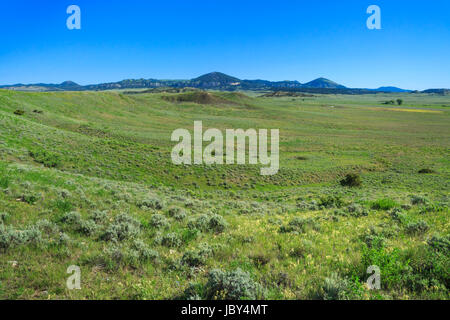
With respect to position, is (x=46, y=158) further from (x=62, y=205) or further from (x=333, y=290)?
(x=333, y=290)

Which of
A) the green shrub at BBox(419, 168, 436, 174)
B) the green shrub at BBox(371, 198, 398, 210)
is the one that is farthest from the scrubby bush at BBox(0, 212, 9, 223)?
the green shrub at BBox(419, 168, 436, 174)

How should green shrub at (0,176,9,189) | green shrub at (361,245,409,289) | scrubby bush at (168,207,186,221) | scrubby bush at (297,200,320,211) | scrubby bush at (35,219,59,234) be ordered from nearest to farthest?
1. green shrub at (361,245,409,289)
2. scrubby bush at (35,219,59,234)
3. green shrub at (0,176,9,189)
4. scrubby bush at (168,207,186,221)
5. scrubby bush at (297,200,320,211)

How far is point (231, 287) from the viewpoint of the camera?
3781mm

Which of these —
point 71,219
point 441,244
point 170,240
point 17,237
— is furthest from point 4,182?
point 441,244

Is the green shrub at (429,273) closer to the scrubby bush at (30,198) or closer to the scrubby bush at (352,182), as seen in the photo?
the scrubby bush at (30,198)

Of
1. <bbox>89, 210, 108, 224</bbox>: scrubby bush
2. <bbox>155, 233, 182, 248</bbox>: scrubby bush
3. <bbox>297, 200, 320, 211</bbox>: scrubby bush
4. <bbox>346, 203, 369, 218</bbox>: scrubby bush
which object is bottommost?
<bbox>297, 200, 320, 211</bbox>: scrubby bush

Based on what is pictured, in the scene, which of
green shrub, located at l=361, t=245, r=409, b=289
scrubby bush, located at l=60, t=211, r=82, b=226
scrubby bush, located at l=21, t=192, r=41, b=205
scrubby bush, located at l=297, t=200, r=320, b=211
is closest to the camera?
green shrub, located at l=361, t=245, r=409, b=289

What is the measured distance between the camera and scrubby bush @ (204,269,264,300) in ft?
12.0

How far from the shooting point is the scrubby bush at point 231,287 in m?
3.66

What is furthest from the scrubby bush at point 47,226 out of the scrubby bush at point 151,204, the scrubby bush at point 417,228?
the scrubby bush at point 417,228

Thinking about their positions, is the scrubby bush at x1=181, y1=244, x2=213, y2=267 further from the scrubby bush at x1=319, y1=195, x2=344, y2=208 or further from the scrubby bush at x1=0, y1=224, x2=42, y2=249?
the scrubby bush at x1=319, y1=195, x2=344, y2=208

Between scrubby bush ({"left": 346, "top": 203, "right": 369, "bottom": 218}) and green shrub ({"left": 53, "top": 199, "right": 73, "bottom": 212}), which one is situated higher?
green shrub ({"left": 53, "top": 199, "right": 73, "bottom": 212})

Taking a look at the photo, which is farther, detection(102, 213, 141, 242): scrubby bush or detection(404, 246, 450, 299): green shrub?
detection(102, 213, 141, 242): scrubby bush
